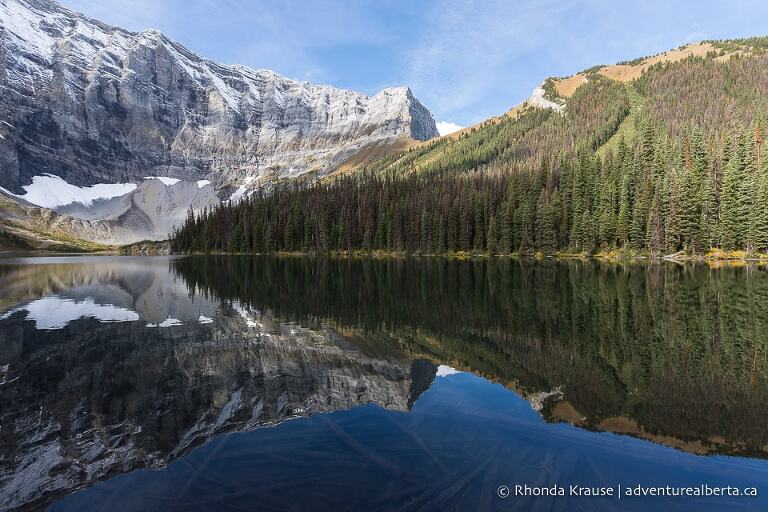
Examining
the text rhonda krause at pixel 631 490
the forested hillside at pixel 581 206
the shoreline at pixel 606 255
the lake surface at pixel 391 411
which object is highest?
the forested hillside at pixel 581 206

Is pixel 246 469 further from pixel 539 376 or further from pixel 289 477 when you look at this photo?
pixel 539 376

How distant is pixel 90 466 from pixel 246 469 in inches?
140

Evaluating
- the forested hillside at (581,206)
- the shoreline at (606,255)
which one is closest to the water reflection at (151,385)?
the shoreline at (606,255)

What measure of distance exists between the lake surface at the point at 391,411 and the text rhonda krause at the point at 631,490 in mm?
51

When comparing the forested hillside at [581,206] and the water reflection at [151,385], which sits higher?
the forested hillside at [581,206]

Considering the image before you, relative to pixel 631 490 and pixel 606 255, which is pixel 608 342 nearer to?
pixel 631 490

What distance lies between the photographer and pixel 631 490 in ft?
28.8

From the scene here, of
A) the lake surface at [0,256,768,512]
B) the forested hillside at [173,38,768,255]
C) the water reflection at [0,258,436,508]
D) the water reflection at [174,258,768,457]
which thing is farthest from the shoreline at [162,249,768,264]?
the water reflection at [0,258,436,508]

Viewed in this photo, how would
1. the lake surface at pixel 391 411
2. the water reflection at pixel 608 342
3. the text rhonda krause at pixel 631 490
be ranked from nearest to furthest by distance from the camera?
the text rhonda krause at pixel 631 490 → the lake surface at pixel 391 411 → the water reflection at pixel 608 342

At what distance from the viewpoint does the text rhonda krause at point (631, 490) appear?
8.60 m

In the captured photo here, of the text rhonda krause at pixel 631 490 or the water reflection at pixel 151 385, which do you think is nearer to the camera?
the text rhonda krause at pixel 631 490

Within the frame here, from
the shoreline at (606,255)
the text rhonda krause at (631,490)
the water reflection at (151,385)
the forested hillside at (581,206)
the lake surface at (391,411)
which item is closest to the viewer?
the text rhonda krause at (631,490)

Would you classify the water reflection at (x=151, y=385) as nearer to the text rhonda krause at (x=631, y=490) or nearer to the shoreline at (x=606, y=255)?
the text rhonda krause at (x=631, y=490)

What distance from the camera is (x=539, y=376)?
51.1 ft
